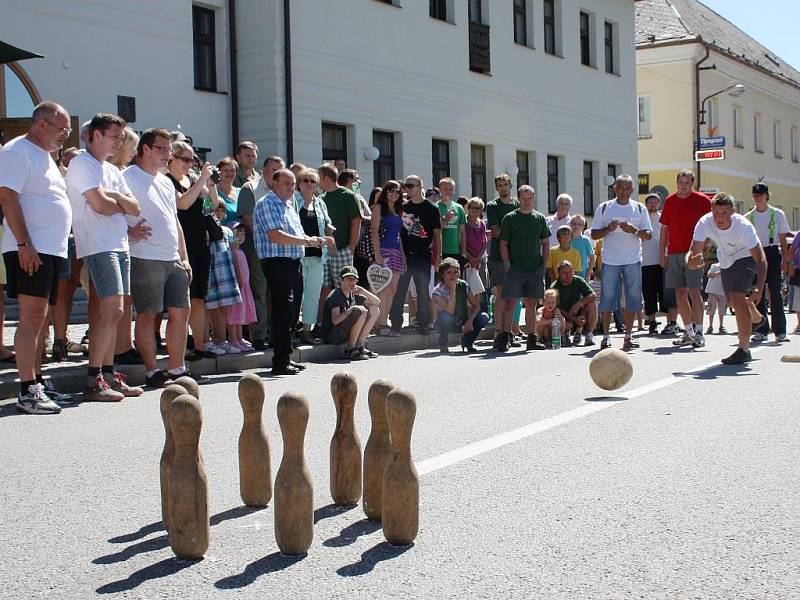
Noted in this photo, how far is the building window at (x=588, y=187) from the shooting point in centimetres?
3425

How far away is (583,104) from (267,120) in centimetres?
1391

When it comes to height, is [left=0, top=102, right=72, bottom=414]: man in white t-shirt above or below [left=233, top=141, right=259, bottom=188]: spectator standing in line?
below

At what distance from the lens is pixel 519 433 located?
7.49m

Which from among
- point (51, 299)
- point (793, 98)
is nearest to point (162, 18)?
point (51, 299)

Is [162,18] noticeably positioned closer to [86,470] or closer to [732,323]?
[732,323]

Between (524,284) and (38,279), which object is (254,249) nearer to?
(524,284)

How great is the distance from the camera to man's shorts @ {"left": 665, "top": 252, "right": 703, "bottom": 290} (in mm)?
14344

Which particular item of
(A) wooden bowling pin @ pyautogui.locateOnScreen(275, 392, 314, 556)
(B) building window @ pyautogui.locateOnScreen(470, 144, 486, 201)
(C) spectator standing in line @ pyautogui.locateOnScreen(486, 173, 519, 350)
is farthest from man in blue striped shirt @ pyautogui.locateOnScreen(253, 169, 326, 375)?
(B) building window @ pyautogui.locateOnScreen(470, 144, 486, 201)

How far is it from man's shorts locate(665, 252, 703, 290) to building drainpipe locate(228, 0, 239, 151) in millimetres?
9863

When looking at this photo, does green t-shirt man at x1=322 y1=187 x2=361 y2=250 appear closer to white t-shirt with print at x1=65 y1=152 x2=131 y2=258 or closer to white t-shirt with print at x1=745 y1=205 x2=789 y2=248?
white t-shirt with print at x1=65 y1=152 x2=131 y2=258

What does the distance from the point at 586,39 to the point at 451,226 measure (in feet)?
67.1

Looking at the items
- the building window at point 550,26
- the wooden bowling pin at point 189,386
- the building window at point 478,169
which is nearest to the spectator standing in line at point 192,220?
the wooden bowling pin at point 189,386

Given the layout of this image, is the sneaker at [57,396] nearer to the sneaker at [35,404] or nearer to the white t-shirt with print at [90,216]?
the sneaker at [35,404]

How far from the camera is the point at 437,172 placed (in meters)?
27.1
